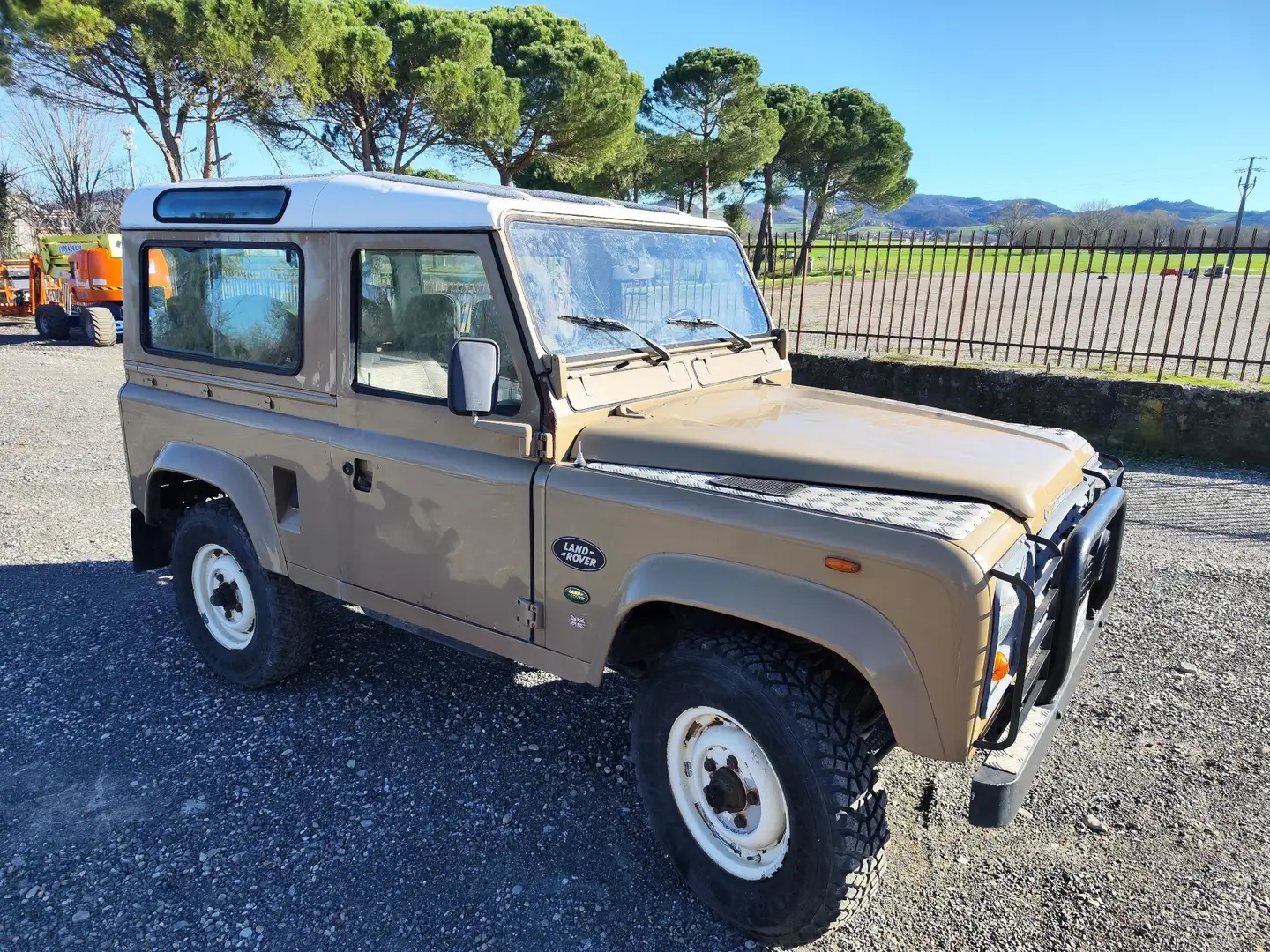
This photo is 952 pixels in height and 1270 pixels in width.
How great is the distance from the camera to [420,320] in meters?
3.16

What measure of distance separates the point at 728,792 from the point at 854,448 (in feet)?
3.77

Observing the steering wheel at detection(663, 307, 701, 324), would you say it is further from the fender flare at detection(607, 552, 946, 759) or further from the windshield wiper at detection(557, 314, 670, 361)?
the fender flare at detection(607, 552, 946, 759)

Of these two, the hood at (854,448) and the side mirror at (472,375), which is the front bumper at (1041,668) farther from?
the side mirror at (472,375)

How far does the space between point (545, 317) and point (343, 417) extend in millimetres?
999

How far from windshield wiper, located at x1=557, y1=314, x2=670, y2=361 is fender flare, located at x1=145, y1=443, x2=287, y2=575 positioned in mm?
1665

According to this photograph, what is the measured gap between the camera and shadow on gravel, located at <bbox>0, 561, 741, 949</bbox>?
9.08ft

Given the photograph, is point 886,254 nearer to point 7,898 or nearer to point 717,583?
point 717,583

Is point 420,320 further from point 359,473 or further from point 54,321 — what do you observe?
point 54,321

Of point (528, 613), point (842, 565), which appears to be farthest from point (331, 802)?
point (842, 565)

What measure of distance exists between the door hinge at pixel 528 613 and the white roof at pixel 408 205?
129cm

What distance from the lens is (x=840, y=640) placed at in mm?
2266

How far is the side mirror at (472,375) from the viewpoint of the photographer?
2689 mm

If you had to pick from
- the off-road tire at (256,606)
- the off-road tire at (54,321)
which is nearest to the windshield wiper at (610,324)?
the off-road tire at (256,606)

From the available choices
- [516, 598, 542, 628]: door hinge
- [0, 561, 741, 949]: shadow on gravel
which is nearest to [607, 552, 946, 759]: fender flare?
[516, 598, 542, 628]: door hinge
